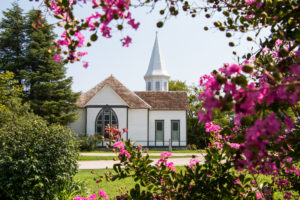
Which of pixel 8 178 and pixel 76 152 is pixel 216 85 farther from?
pixel 76 152

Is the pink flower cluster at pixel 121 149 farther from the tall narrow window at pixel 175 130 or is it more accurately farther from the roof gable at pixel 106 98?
the tall narrow window at pixel 175 130

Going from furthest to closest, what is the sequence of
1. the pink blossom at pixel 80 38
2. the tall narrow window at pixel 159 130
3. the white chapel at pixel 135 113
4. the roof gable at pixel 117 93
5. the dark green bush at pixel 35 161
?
the tall narrow window at pixel 159 130, the roof gable at pixel 117 93, the white chapel at pixel 135 113, the dark green bush at pixel 35 161, the pink blossom at pixel 80 38

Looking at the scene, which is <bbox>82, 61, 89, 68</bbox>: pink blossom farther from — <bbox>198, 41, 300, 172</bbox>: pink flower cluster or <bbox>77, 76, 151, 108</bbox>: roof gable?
<bbox>77, 76, 151, 108</bbox>: roof gable

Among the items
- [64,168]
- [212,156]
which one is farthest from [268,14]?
[64,168]

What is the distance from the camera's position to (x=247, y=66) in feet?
4.20

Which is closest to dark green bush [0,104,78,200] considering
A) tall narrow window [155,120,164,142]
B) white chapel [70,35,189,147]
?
white chapel [70,35,189,147]

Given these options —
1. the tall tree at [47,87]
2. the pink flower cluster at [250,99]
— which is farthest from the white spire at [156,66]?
the pink flower cluster at [250,99]

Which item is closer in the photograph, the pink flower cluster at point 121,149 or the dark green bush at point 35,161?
the pink flower cluster at point 121,149

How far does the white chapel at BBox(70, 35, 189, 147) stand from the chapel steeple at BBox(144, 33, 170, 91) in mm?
13963

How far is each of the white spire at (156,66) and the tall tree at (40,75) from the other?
1722cm

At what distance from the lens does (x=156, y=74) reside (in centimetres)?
4119

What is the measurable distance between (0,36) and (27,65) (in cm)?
379

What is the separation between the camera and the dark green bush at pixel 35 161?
5535mm

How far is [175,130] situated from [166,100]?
120 inches
